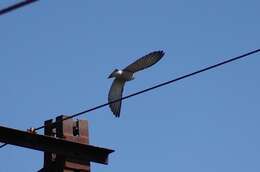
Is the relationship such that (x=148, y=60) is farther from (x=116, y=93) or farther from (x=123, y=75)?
(x=116, y=93)

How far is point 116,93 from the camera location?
9.23 meters

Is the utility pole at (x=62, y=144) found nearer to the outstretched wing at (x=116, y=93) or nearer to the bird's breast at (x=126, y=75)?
the outstretched wing at (x=116, y=93)

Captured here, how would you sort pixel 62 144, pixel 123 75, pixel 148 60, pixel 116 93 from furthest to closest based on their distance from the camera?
pixel 123 75 < pixel 116 93 < pixel 148 60 < pixel 62 144

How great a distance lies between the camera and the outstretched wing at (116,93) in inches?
349

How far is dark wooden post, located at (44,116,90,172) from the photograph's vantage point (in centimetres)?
836

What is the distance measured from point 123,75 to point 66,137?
1.36 metres

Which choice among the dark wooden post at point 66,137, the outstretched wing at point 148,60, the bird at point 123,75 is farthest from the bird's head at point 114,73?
the dark wooden post at point 66,137

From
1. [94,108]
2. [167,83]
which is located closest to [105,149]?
[94,108]

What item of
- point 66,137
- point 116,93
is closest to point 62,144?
point 66,137

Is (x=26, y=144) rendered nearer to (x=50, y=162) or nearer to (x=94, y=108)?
(x=50, y=162)

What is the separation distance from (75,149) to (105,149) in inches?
15.4

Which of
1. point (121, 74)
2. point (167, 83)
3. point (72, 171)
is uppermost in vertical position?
point (121, 74)

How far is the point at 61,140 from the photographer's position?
27.3 ft

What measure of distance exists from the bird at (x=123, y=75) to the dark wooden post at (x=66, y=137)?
1.55ft
